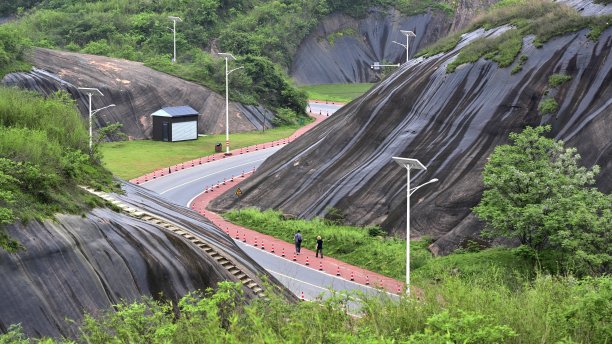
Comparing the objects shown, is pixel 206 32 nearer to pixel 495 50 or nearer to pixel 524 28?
pixel 524 28

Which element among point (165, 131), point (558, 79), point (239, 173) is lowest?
point (239, 173)

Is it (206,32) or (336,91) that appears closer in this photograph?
(206,32)

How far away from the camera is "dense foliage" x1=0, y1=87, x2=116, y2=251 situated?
2417 centimetres

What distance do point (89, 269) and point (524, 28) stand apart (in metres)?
29.4

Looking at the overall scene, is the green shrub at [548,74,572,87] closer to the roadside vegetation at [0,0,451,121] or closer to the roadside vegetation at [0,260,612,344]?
the roadside vegetation at [0,260,612,344]

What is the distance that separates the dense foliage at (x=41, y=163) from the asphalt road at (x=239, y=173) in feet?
26.3

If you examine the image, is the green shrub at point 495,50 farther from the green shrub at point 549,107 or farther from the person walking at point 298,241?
the person walking at point 298,241

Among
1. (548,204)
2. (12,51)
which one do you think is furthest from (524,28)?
(12,51)

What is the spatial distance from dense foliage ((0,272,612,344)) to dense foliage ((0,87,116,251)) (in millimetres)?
7665

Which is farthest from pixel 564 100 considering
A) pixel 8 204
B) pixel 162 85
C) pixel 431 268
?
pixel 162 85

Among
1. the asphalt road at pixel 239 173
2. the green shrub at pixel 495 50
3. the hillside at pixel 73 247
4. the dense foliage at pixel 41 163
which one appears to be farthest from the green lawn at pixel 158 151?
the hillside at pixel 73 247

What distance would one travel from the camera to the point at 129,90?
74875 mm

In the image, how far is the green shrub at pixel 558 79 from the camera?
39531mm

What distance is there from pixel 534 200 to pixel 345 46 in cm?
8109
